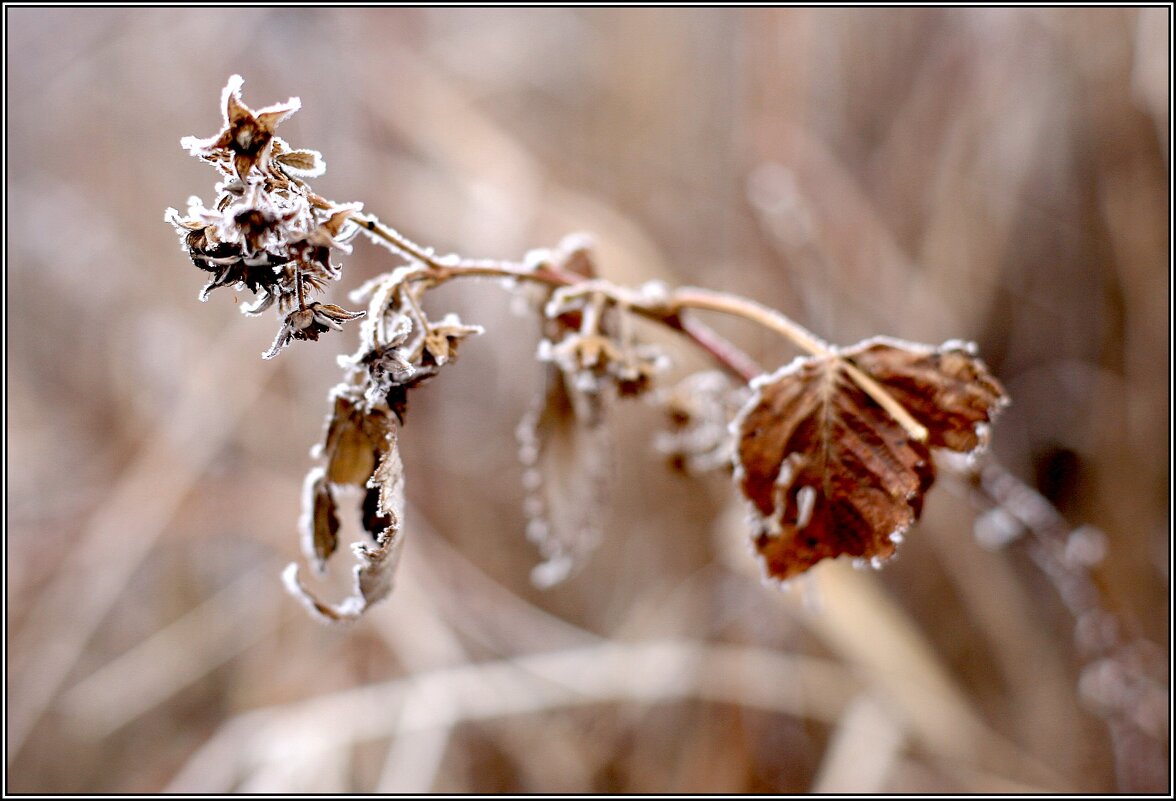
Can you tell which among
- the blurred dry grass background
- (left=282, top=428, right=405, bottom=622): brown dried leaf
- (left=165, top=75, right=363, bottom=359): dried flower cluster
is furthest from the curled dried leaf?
the blurred dry grass background

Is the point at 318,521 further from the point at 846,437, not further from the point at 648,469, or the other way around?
the point at 648,469

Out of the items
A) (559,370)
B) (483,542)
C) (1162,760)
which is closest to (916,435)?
(559,370)

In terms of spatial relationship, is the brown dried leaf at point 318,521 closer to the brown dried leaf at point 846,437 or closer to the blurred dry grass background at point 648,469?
the brown dried leaf at point 846,437

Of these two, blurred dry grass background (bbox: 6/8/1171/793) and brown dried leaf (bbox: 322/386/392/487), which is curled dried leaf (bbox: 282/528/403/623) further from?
blurred dry grass background (bbox: 6/8/1171/793)

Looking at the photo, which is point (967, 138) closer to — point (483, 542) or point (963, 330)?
point (963, 330)

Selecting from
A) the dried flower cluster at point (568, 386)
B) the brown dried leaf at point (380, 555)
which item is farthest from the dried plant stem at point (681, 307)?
the brown dried leaf at point (380, 555)

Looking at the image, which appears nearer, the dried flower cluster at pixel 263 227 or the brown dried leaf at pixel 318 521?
the dried flower cluster at pixel 263 227

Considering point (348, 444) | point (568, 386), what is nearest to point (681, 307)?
point (568, 386)
